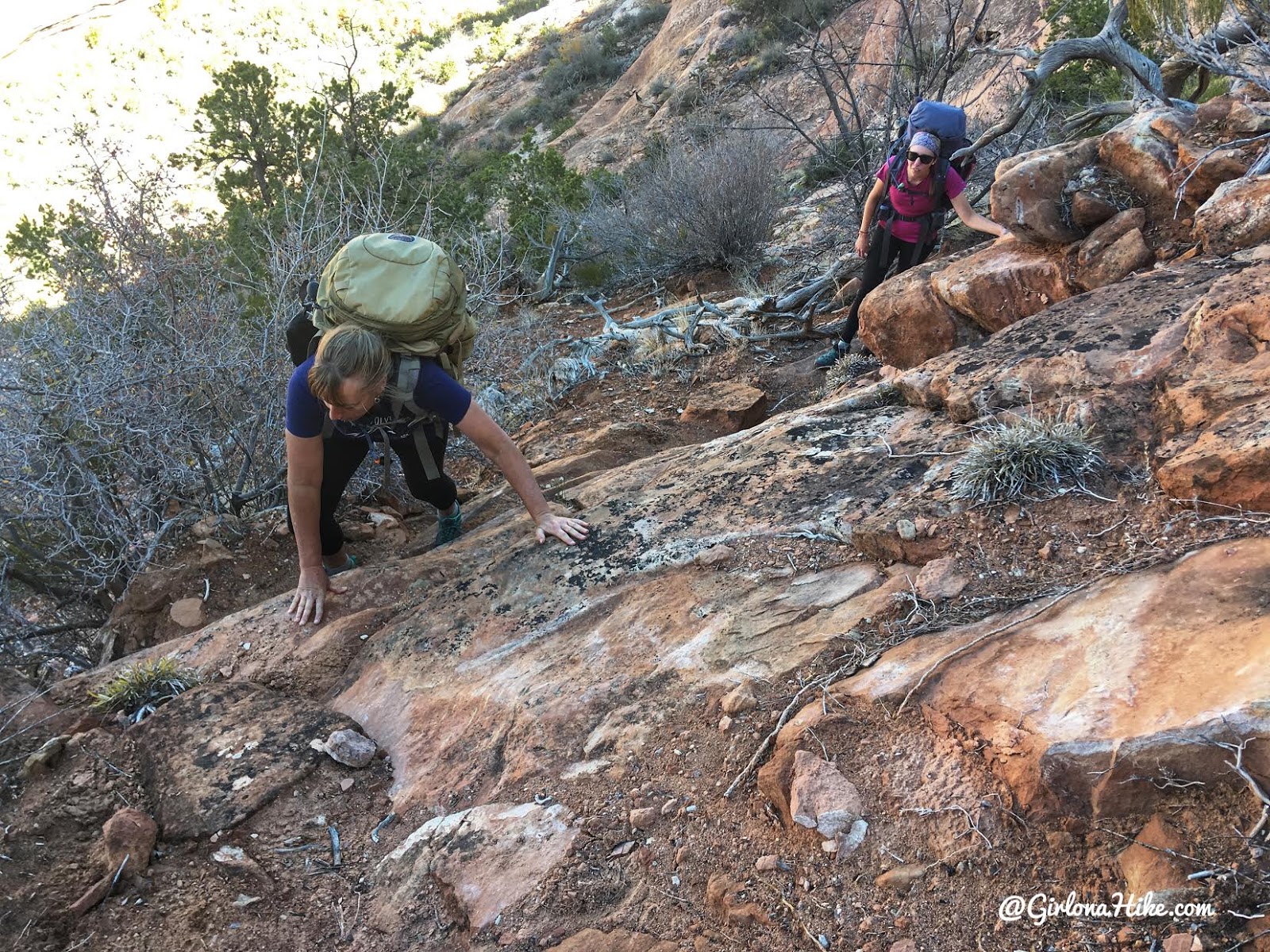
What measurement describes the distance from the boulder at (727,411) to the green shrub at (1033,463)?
2.46m

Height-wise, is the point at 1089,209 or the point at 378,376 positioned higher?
the point at 378,376

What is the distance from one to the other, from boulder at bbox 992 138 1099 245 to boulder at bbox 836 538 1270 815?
211cm

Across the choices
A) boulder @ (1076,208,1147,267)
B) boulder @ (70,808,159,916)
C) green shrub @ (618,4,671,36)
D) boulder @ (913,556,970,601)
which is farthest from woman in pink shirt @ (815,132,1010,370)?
green shrub @ (618,4,671,36)

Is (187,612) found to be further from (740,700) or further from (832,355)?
(832,355)

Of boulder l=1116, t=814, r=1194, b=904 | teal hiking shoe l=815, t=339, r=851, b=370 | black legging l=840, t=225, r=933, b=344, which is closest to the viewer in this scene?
boulder l=1116, t=814, r=1194, b=904

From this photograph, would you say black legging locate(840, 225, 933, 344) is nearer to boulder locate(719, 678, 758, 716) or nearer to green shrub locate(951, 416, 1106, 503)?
green shrub locate(951, 416, 1106, 503)

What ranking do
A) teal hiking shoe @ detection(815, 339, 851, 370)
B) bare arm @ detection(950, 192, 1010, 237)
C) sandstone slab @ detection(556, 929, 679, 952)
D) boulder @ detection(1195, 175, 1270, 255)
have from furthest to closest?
teal hiking shoe @ detection(815, 339, 851, 370) → bare arm @ detection(950, 192, 1010, 237) → boulder @ detection(1195, 175, 1270, 255) → sandstone slab @ detection(556, 929, 679, 952)

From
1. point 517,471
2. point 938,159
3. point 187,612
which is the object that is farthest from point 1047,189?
point 187,612

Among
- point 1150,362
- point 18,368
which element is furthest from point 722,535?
point 18,368

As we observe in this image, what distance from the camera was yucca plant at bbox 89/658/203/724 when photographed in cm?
264

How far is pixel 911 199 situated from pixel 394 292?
297cm

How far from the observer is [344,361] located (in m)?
2.37

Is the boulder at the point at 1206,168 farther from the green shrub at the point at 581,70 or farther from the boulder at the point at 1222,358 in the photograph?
the green shrub at the point at 581,70

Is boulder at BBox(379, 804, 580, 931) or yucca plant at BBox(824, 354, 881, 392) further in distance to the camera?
yucca plant at BBox(824, 354, 881, 392)
